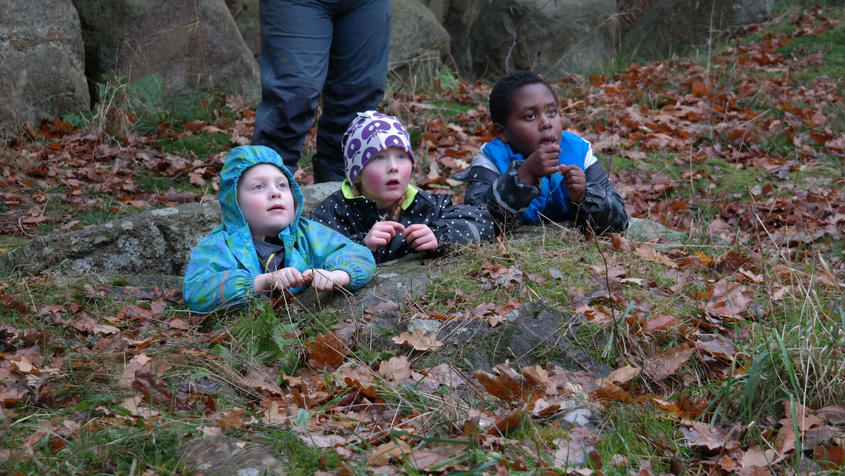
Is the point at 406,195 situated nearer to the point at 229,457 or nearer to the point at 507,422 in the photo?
the point at 507,422

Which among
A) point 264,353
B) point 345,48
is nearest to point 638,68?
point 345,48

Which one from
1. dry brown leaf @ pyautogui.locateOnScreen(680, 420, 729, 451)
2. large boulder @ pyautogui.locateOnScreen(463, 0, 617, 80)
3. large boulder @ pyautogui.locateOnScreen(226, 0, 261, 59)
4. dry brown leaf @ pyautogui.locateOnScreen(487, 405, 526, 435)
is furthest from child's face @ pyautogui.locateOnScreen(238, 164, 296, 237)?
large boulder @ pyautogui.locateOnScreen(463, 0, 617, 80)

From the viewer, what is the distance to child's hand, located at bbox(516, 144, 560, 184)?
4168 mm

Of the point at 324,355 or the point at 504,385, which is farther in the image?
the point at 324,355

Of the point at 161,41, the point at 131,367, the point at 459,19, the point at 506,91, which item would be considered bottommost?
the point at 459,19

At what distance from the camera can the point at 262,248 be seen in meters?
3.79

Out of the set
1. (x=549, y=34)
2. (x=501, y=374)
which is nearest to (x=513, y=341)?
(x=501, y=374)

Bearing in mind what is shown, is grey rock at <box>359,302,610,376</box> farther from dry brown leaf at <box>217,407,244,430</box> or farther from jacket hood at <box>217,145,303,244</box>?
jacket hood at <box>217,145,303,244</box>

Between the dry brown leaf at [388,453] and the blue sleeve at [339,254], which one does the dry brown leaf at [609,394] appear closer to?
the dry brown leaf at [388,453]

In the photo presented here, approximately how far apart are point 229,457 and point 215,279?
140 centimetres

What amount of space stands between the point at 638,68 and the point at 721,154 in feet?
12.9

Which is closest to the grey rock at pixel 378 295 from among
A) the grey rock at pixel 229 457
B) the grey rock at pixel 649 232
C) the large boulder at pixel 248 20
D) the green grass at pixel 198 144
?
the grey rock at pixel 229 457

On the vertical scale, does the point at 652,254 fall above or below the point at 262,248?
below

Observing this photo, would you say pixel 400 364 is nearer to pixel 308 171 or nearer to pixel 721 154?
pixel 308 171
